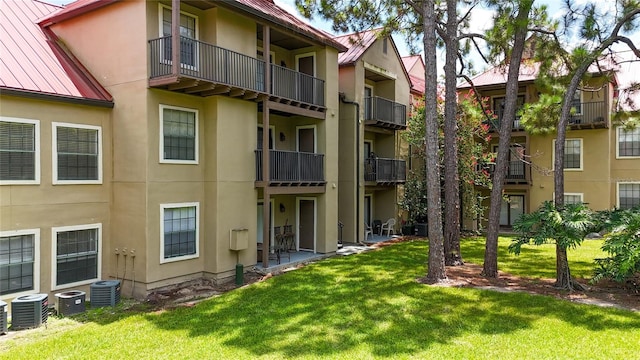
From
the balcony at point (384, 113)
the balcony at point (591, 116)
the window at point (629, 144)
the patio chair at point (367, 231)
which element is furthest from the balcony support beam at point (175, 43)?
the window at point (629, 144)

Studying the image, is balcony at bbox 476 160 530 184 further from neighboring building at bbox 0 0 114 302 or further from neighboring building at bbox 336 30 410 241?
neighboring building at bbox 0 0 114 302

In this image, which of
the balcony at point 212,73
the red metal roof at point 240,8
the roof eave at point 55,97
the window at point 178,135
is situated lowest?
the window at point 178,135

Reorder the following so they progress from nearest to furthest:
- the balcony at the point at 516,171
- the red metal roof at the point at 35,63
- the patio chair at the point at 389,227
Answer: the red metal roof at the point at 35,63 → the patio chair at the point at 389,227 → the balcony at the point at 516,171

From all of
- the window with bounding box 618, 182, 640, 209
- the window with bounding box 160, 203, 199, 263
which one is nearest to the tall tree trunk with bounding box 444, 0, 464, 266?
the window with bounding box 160, 203, 199, 263

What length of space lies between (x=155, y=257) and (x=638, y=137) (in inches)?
891

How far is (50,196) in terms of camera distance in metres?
11.0

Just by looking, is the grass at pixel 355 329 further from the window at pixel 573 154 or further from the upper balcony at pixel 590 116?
the window at pixel 573 154

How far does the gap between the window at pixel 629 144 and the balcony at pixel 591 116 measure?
1472mm

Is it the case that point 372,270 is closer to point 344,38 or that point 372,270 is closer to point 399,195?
point 399,195

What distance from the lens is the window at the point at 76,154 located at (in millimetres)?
11164

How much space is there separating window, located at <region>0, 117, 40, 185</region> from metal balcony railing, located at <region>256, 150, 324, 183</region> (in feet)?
19.4

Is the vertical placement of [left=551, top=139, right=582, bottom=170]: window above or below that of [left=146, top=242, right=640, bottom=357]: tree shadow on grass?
above

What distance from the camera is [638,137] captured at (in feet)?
69.8

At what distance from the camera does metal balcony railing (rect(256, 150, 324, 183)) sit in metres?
13.9
